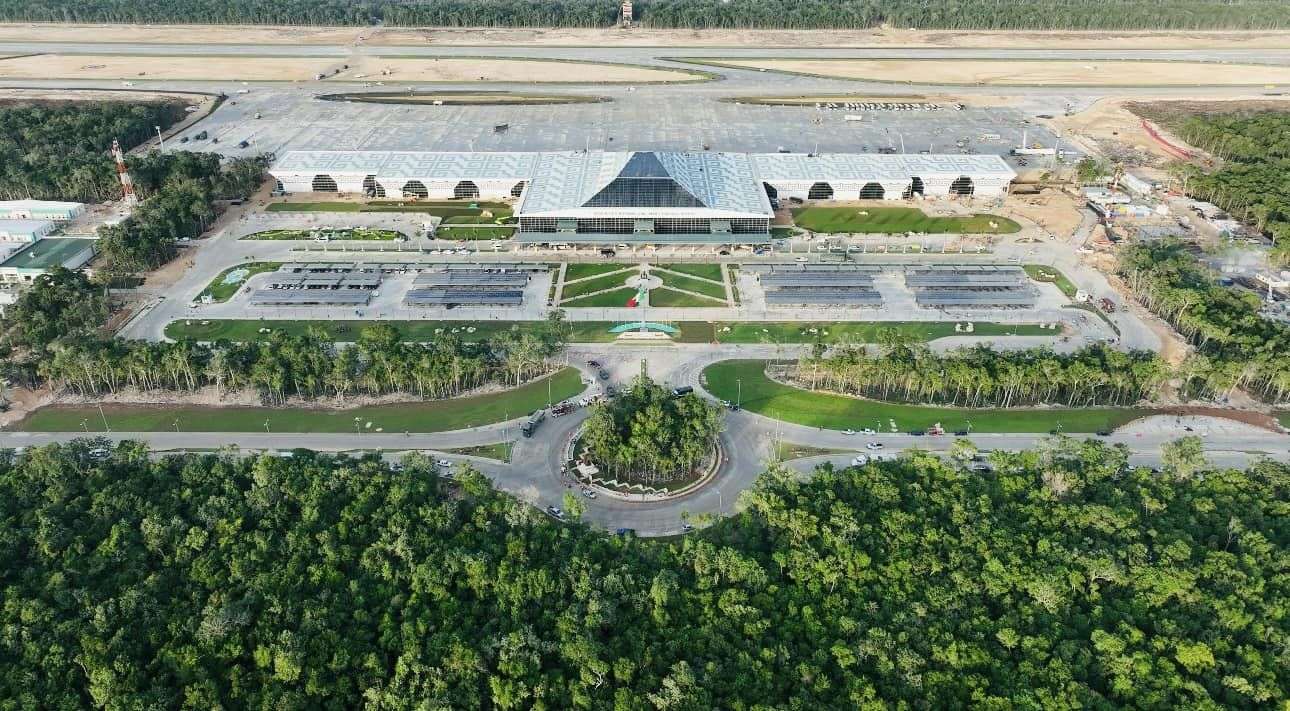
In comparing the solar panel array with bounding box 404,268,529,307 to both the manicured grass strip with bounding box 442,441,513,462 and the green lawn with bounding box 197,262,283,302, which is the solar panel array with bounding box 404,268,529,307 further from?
the manicured grass strip with bounding box 442,441,513,462

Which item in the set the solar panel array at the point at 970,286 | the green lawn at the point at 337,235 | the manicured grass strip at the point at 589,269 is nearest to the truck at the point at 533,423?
the manicured grass strip at the point at 589,269

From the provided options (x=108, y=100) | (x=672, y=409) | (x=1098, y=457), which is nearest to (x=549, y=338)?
(x=672, y=409)

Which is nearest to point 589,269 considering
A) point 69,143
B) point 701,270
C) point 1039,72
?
point 701,270

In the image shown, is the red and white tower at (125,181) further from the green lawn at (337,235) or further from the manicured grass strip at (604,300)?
the manicured grass strip at (604,300)

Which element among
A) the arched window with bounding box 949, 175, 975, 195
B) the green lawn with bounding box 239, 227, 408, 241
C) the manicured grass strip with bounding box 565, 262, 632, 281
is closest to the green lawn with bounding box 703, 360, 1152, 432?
the manicured grass strip with bounding box 565, 262, 632, 281

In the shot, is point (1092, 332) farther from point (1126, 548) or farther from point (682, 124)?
point (682, 124)

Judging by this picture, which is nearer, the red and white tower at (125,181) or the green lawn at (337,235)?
the green lawn at (337,235)

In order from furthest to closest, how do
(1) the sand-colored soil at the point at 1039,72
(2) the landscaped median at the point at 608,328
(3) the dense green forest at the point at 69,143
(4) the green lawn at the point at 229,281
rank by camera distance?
1. (1) the sand-colored soil at the point at 1039,72
2. (3) the dense green forest at the point at 69,143
3. (4) the green lawn at the point at 229,281
4. (2) the landscaped median at the point at 608,328
